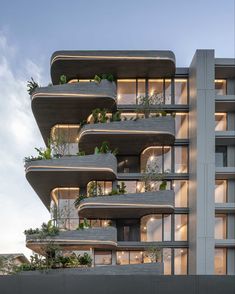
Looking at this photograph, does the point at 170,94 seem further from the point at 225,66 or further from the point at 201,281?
the point at 201,281

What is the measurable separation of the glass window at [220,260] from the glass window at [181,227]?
224 centimetres

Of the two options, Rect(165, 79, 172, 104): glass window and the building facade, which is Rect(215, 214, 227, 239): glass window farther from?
Rect(165, 79, 172, 104): glass window

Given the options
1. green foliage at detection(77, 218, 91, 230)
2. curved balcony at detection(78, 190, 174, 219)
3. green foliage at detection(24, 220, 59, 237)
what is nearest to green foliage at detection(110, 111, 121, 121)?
curved balcony at detection(78, 190, 174, 219)

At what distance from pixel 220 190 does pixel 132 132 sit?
7476mm

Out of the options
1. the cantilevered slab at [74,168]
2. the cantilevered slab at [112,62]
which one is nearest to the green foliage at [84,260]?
the cantilevered slab at [74,168]

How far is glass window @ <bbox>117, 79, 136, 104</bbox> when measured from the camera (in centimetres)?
3228

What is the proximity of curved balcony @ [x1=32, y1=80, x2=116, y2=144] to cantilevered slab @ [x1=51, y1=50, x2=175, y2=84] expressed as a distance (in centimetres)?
139

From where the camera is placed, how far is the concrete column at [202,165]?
29.0 m

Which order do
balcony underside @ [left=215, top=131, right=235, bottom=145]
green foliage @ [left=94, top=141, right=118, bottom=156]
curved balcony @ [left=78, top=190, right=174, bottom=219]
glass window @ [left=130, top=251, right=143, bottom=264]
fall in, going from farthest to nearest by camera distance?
balcony underside @ [left=215, top=131, right=235, bottom=145] < glass window @ [left=130, top=251, right=143, bottom=264] < green foliage @ [left=94, top=141, right=118, bottom=156] < curved balcony @ [left=78, top=190, right=174, bottom=219]

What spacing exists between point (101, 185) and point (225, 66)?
37.3 ft

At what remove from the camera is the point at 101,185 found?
31.6 metres

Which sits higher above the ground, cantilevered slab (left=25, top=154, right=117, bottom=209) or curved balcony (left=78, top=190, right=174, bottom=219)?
cantilevered slab (left=25, top=154, right=117, bottom=209)

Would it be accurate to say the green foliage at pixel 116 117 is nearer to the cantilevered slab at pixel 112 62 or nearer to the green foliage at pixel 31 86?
the cantilevered slab at pixel 112 62

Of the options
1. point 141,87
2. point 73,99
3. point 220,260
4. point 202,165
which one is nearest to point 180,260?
point 220,260
